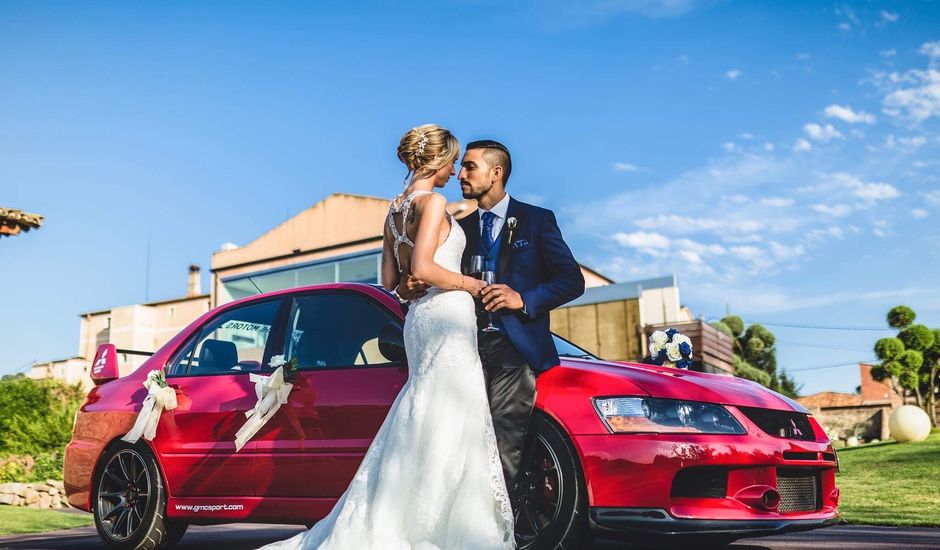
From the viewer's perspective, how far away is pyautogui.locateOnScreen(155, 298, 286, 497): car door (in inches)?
216

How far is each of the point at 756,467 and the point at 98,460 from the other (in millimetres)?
4335

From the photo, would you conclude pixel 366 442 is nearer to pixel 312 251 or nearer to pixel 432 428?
pixel 432 428

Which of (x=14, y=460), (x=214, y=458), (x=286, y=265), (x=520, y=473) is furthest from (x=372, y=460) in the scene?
(x=286, y=265)

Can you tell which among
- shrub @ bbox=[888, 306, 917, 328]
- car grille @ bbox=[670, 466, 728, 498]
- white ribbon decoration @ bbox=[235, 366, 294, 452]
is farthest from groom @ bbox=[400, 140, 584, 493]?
shrub @ bbox=[888, 306, 917, 328]

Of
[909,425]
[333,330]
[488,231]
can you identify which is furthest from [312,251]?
[488,231]

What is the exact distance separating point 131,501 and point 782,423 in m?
4.07

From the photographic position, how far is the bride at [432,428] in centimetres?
399

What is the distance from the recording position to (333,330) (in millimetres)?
5500

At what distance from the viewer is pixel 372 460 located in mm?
4246

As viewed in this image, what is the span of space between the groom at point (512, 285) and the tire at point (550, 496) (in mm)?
159

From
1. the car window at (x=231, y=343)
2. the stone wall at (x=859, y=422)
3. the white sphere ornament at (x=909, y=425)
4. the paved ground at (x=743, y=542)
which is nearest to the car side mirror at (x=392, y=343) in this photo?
the car window at (x=231, y=343)

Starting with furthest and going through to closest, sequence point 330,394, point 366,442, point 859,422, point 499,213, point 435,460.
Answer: point 859,422 < point 330,394 < point 366,442 < point 499,213 < point 435,460

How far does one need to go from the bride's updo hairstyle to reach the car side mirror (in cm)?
87

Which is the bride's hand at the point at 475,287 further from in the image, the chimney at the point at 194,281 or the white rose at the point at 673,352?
the chimney at the point at 194,281
